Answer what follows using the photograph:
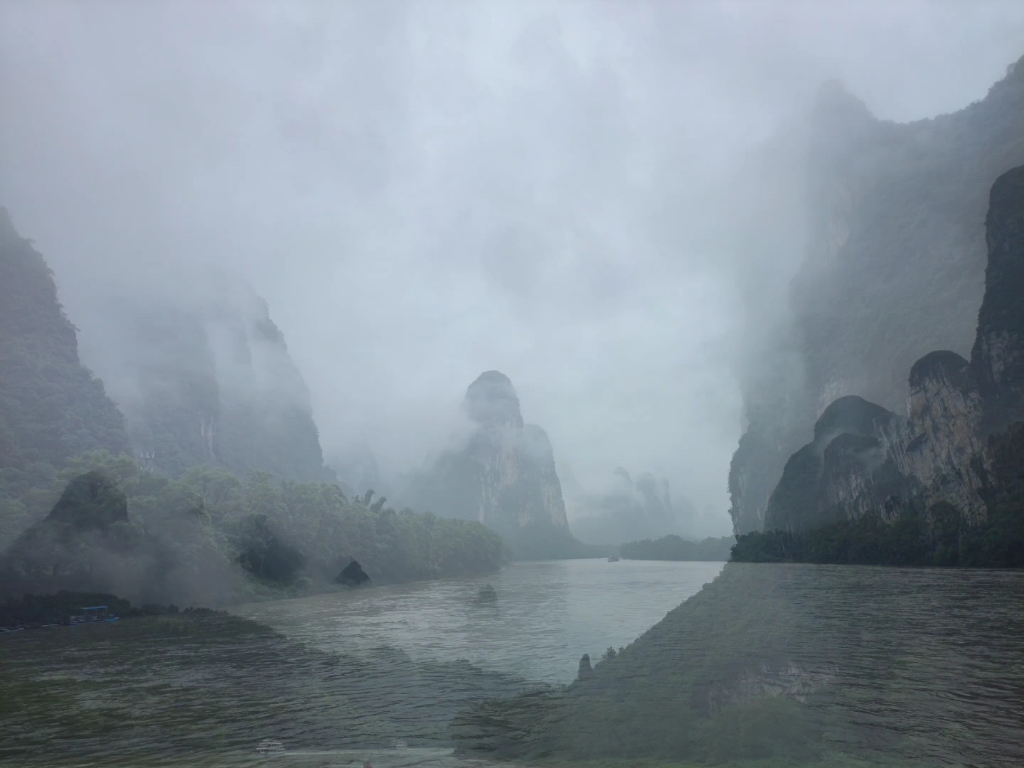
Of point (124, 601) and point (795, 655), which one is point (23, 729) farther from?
point (124, 601)

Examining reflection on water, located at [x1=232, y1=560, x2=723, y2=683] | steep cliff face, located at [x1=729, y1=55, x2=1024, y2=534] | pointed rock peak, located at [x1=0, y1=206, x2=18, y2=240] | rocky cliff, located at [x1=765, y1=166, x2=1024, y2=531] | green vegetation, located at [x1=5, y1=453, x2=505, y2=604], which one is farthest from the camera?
steep cliff face, located at [x1=729, y1=55, x2=1024, y2=534]

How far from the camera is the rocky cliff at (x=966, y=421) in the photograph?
80.0m

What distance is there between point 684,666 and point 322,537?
7018 centimetres

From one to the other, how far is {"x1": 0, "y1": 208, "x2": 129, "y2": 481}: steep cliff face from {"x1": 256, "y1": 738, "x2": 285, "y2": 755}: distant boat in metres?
74.6

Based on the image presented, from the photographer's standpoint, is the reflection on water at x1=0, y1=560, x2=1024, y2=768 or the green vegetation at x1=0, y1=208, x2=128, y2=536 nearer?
the reflection on water at x1=0, y1=560, x2=1024, y2=768

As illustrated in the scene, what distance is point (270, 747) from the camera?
11.9 metres

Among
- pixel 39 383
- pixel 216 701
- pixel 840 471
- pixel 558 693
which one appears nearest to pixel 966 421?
pixel 840 471

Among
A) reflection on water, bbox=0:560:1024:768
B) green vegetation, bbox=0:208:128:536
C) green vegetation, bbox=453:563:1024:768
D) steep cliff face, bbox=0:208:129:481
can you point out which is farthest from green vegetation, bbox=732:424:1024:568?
steep cliff face, bbox=0:208:129:481

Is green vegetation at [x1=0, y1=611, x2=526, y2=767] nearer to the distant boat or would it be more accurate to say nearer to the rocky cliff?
the distant boat

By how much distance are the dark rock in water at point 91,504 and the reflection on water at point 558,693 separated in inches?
842

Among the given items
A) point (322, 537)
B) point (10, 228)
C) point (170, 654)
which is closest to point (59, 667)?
point (170, 654)

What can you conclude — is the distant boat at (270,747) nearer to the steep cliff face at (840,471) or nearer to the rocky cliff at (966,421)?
the rocky cliff at (966,421)

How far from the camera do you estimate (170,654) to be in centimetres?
2705

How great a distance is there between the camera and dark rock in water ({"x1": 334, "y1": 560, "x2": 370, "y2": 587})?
8394 centimetres
